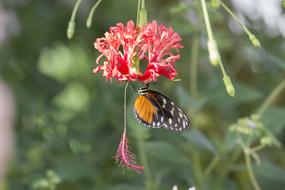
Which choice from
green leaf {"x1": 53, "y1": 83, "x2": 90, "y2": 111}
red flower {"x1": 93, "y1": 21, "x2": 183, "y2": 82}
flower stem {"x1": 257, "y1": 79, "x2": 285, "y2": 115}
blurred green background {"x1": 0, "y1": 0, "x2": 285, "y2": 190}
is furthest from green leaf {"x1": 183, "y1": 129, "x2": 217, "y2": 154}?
green leaf {"x1": 53, "y1": 83, "x2": 90, "y2": 111}

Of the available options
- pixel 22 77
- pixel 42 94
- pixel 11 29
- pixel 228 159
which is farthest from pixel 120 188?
pixel 11 29

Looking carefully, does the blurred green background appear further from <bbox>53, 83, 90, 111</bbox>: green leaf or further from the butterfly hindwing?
the butterfly hindwing

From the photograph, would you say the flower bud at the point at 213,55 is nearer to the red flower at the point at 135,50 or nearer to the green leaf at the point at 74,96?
the red flower at the point at 135,50

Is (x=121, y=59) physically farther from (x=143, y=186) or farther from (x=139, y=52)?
(x=143, y=186)

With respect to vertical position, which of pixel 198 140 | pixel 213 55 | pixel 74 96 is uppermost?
pixel 74 96

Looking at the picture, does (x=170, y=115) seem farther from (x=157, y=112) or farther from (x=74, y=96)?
(x=74, y=96)

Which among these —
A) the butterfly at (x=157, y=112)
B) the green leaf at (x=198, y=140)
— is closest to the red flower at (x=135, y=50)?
the butterfly at (x=157, y=112)

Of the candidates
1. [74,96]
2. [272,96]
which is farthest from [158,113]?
[74,96]
